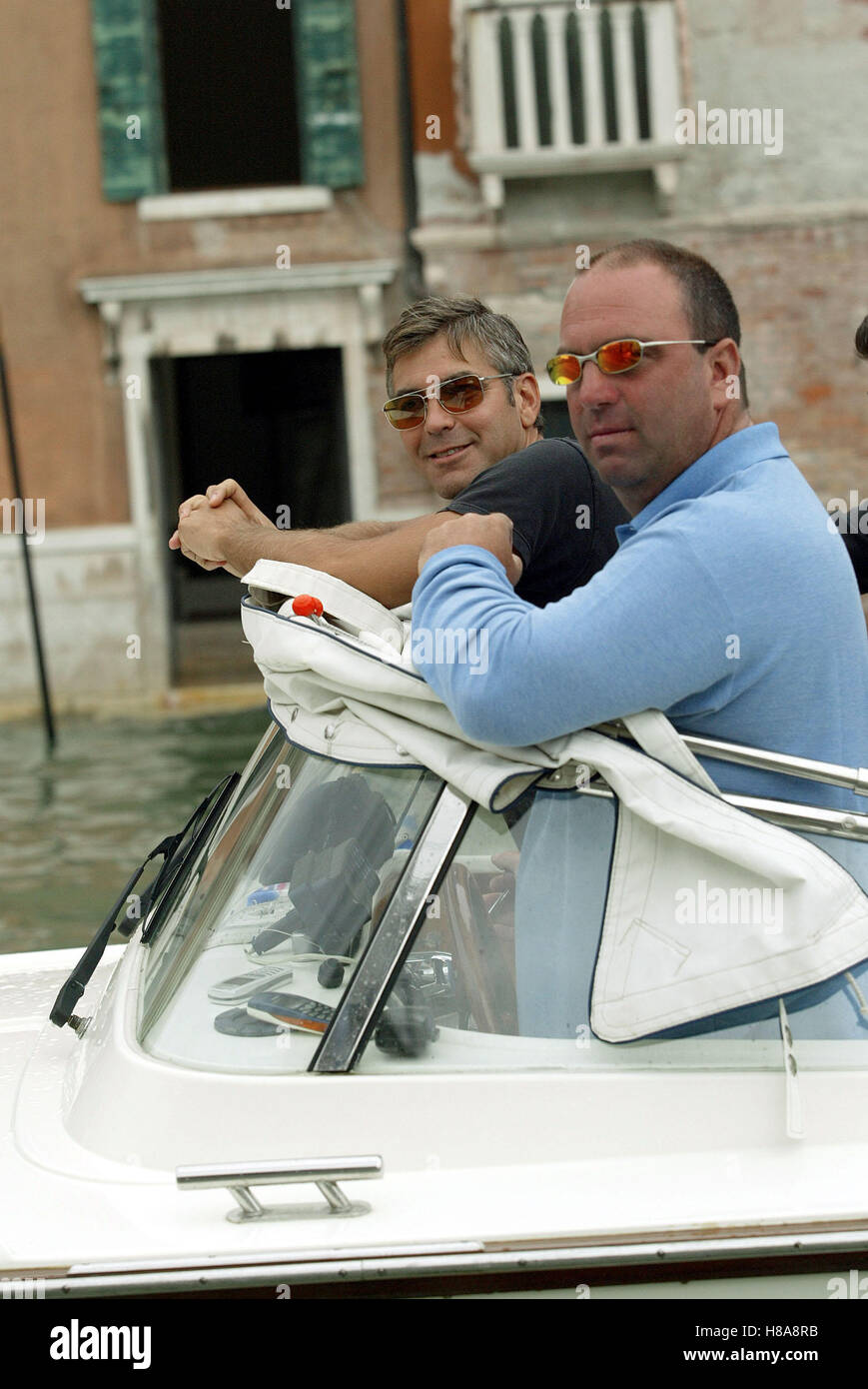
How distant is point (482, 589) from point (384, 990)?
0.48 m

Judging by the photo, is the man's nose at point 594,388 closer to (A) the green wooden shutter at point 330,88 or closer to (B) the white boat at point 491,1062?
(B) the white boat at point 491,1062

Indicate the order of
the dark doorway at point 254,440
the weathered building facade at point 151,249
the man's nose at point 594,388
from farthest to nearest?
the dark doorway at point 254,440
the weathered building facade at point 151,249
the man's nose at point 594,388

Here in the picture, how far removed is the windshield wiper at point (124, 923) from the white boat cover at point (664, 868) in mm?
593

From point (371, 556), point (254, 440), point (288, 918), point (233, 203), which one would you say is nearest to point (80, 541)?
point (254, 440)

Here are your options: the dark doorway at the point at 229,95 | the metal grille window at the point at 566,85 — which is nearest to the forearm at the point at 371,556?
the metal grille window at the point at 566,85

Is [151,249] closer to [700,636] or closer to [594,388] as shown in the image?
[594,388]

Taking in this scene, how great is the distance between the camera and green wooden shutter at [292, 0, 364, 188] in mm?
11758

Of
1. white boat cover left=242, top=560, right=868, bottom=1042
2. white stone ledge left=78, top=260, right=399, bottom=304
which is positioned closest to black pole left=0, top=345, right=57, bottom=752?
white stone ledge left=78, top=260, right=399, bottom=304

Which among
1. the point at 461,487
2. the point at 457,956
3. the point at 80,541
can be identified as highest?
the point at 461,487

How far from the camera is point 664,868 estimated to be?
5.90 feet

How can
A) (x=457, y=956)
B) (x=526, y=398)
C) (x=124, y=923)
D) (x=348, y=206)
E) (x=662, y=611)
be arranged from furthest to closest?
(x=348, y=206)
(x=526, y=398)
(x=124, y=923)
(x=457, y=956)
(x=662, y=611)

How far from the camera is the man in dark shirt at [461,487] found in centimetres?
227

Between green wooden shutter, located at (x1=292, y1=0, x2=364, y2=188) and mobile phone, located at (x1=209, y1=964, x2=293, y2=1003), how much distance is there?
10.8 meters

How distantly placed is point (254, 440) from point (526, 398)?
11.8 m
